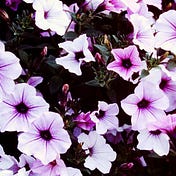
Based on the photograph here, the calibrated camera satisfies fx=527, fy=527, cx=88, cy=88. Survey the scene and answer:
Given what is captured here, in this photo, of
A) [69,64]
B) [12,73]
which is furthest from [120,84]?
[12,73]

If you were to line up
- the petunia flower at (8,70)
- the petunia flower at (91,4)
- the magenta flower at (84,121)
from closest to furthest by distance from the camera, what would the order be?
the petunia flower at (8,70) < the magenta flower at (84,121) < the petunia flower at (91,4)

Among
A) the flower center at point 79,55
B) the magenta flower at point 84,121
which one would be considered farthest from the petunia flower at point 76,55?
the magenta flower at point 84,121

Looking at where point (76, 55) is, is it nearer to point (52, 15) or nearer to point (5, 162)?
point (52, 15)

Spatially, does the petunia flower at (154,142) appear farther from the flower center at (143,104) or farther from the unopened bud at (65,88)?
the unopened bud at (65,88)

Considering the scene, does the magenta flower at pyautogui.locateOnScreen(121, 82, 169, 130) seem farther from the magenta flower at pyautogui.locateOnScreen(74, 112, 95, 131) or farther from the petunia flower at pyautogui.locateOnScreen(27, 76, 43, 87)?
the petunia flower at pyautogui.locateOnScreen(27, 76, 43, 87)

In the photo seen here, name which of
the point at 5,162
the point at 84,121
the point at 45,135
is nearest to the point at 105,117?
the point at 84,121

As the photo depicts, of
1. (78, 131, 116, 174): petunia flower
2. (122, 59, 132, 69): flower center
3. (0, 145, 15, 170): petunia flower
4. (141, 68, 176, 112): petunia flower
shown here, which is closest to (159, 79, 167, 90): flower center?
(141, 68, 176, 112): petunia flower

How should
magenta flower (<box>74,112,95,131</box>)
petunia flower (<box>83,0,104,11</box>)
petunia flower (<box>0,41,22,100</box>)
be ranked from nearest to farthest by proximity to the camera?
petunia flower (<box>0,41,22,100</box>) < magenta flower (<box>74,112,95,131</box>) < petunia flower (<box>83,0,104,11</box>)
